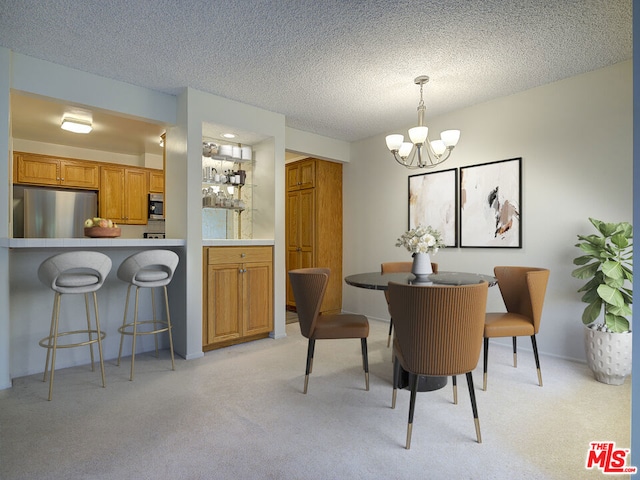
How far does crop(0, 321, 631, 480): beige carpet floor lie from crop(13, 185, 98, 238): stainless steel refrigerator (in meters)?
2.69

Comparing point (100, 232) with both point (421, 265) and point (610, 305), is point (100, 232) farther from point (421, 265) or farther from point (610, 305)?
point (610, 305)

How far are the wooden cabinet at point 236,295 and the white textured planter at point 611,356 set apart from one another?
2.91m

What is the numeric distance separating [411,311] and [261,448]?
106cm

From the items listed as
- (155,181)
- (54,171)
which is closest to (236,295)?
(155,181)

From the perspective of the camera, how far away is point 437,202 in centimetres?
420

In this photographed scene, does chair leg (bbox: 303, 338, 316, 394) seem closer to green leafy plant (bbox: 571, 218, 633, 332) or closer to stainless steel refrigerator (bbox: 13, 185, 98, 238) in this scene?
green leafy plant (bbox: 571, 218, 633, 332)

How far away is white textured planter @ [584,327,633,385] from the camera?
8.48ft

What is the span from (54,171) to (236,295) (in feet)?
11.2

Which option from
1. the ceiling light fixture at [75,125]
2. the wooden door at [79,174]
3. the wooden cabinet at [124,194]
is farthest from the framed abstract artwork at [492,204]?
the wooden door at [79,174]

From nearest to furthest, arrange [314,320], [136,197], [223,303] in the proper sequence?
[314,320] < [223,303] < [136,197]

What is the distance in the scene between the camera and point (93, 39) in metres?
2.54

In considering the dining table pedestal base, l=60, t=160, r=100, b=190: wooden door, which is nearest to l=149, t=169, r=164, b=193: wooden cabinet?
l=60, t=160, r=100, b=190: wooden door

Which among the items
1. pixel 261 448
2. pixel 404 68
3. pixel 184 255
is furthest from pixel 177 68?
pixel 261 448

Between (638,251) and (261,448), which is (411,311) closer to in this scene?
(638,251)
